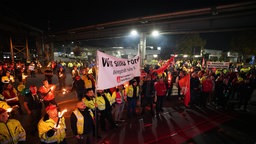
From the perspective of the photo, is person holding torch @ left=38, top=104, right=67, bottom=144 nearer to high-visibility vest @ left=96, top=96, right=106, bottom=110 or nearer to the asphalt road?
the asphalt road

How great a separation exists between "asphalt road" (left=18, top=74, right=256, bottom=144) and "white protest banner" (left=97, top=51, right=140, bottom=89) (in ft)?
6.57

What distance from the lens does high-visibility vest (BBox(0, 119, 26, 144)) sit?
3.22m

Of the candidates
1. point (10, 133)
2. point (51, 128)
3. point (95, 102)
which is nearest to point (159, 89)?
point (95, 102)

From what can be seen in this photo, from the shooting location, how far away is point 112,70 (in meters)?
5.09

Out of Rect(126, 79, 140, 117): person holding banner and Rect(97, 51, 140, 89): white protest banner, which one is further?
Rect(126, 79, 140, 117): person holding banner

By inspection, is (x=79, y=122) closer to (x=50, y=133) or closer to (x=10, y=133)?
(x=50, y=133)

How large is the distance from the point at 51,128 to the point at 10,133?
758 mm

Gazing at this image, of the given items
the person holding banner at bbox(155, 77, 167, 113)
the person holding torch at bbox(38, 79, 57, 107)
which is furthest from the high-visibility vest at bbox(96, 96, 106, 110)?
the person holding banner at bbox(155, 77, 167, 113)

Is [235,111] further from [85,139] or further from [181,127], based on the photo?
[85,139]

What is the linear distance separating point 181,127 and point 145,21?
1019cm

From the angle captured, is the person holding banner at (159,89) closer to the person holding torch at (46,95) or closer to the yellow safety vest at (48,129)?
the person holding torch at (46,95)

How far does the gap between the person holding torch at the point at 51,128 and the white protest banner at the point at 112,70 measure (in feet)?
4.42

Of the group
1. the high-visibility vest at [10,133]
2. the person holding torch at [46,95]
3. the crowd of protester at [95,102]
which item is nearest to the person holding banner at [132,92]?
the crowd of protester at [95,102]

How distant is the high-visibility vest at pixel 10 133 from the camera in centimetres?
322
